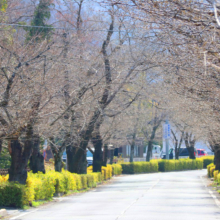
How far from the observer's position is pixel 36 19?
65.4 ft

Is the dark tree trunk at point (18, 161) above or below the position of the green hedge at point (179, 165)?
above

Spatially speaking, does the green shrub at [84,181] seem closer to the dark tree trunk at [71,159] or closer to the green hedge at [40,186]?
the green hedge at [40,186]

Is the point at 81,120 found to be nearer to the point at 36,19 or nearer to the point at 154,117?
the point at 36,19

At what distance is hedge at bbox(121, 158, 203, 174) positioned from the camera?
145 feet

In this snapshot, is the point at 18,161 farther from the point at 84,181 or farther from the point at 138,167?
the point at 138,167

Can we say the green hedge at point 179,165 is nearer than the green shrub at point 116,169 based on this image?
No

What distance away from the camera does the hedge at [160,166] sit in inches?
1745

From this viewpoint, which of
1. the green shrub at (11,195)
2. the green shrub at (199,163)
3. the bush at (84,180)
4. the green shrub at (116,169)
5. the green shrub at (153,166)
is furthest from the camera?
the green shrub at (199,163)

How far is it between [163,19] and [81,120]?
498 inches

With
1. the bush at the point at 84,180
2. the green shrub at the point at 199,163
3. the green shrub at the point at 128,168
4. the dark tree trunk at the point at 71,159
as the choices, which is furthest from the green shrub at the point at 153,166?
the dark tree trunk at the point at 71,159

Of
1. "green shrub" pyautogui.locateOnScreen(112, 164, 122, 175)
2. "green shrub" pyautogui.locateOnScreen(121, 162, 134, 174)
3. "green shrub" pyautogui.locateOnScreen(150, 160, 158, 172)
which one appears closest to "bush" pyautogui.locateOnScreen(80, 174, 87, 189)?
"green shrub" pyautogui.locateOnScreen(112, 164, 122, 175)

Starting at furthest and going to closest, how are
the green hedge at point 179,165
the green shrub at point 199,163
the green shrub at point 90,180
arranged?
the green shrub at point 199,163 → the green hedge at point 179,165 → the green shrub at point 90,180

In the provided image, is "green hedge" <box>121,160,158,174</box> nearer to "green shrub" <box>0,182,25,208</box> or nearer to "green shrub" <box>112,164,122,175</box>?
"green shrub" <box>112,164,122,175</box>

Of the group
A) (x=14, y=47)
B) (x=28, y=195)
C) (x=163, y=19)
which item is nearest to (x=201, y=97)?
(x=163, y=19)
